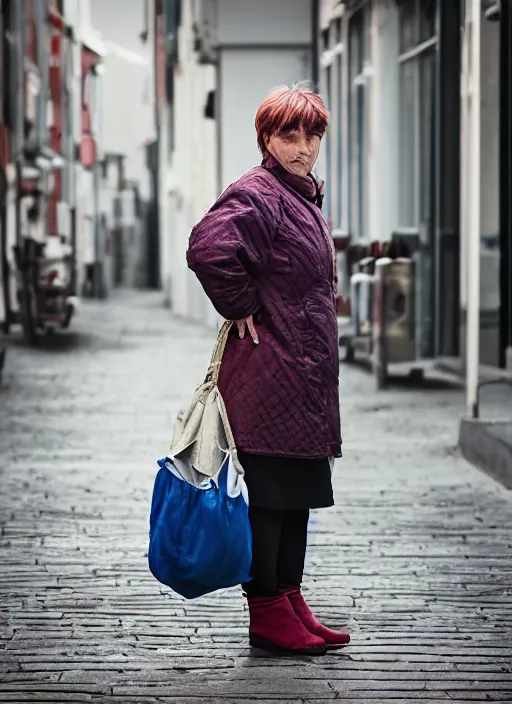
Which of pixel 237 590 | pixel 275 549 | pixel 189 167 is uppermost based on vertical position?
pixel 189 167

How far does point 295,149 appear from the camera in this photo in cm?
506

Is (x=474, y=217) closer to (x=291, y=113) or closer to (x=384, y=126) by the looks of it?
(x=291, y=113)

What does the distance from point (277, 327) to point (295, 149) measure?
0.54 meters

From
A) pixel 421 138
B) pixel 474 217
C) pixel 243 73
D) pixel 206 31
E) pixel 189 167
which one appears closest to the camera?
pixel 474 217

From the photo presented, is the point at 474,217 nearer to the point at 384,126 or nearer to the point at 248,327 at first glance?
the point at 248,327

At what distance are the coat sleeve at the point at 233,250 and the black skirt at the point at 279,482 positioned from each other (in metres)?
0.45

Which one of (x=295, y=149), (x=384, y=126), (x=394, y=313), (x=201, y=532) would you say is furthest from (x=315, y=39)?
(x=201, y=532)

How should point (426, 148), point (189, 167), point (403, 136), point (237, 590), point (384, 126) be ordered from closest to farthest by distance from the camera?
point (237, 590)
point (426, 148)
point (403, 136)
point (384, 126)
point (189, 167)

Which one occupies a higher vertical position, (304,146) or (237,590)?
(304,146)

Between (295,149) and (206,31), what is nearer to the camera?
(295,149)

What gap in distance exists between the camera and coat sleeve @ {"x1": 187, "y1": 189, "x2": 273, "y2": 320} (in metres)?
4.88

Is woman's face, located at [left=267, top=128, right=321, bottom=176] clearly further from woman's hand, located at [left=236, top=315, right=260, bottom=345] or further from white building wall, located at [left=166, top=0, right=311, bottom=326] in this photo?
white building wall, located at [left=166, top=0, right=311, bottom=326]

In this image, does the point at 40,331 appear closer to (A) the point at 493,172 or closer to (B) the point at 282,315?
(A) the point at 493,172

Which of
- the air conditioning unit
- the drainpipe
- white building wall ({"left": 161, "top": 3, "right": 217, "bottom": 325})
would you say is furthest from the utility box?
the air conditioning unit
